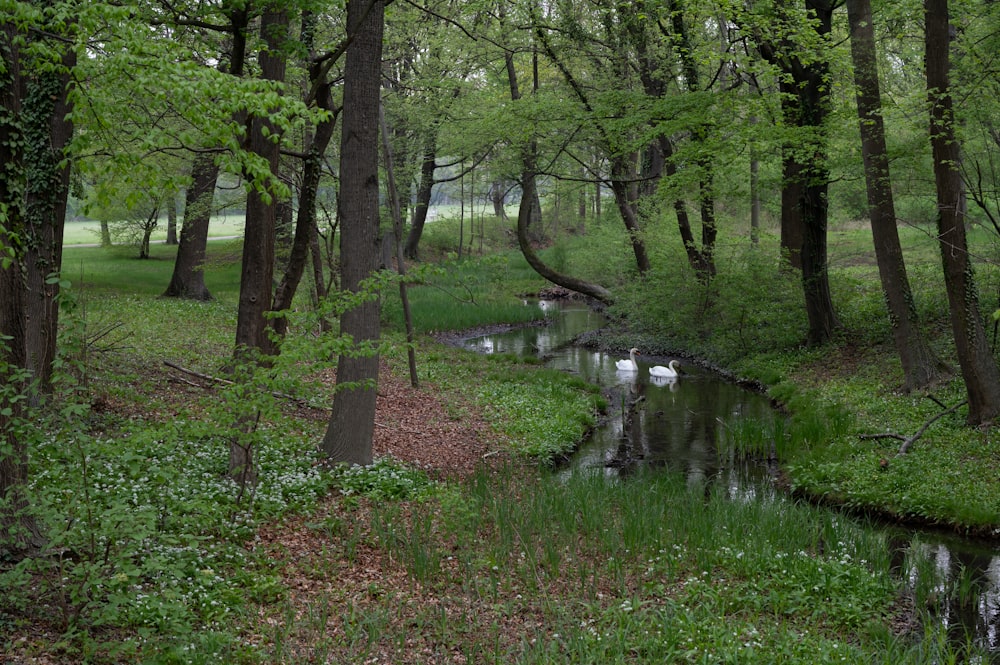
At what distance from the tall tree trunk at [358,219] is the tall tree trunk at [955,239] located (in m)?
7.34

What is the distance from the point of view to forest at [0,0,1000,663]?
18.6ft

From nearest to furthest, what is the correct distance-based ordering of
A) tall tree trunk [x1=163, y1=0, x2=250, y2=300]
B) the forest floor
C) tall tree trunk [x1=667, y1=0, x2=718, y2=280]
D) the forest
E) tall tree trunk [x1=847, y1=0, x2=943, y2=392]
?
the forest floor → the forest → tall tree trunk [x1=847, y1=0, x2=943, y2=392] → tall tree trunk [x1=667, y1=0, x2=718, y2=280] → tall tree trunk [x1=163, y1=0, x2=250, y2=300]

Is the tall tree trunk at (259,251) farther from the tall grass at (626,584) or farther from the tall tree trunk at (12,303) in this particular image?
the tall tree trunk at (12,303)

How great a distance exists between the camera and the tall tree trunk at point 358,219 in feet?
30.6

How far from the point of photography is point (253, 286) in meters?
9.54

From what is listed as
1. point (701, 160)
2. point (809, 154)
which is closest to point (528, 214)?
point (701, 160)

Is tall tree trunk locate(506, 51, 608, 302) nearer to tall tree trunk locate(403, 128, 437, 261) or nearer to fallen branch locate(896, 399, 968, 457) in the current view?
tall tree trunk locate(403, 128, 437, 261)

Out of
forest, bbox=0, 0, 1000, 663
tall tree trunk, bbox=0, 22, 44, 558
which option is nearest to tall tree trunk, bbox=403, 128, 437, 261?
forest, bbox=0, 0, 1000, 663

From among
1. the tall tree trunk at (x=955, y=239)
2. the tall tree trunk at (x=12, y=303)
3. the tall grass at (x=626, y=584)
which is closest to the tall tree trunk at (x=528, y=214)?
the tall tree trunk at (x=955, y=239)

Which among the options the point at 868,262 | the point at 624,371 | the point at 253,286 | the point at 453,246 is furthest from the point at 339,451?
the point at 453,246

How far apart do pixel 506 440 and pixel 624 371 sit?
24.3 feet

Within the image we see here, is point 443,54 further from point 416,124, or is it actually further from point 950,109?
point 950,109

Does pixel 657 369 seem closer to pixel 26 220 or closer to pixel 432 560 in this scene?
pixel 432 560

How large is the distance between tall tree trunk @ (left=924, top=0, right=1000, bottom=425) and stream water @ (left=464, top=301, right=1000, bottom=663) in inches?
111
